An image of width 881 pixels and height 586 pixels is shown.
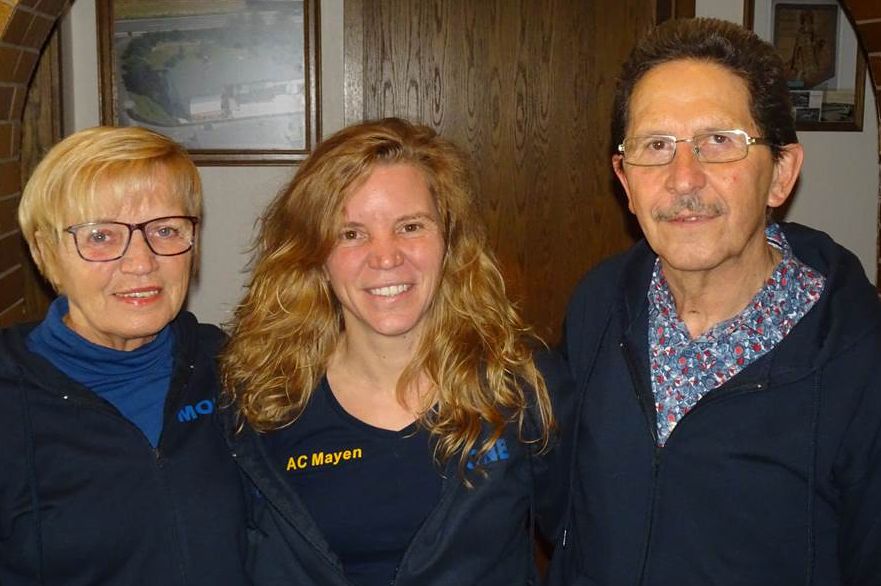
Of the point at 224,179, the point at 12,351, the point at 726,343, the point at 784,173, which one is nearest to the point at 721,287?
the point at 726,343

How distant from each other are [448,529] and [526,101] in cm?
245

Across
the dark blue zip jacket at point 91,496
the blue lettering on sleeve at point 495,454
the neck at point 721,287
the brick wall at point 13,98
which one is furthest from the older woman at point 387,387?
the brick wall at point 13,98

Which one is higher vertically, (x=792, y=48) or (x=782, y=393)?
(x=792, y=48)

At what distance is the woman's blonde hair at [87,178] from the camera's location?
1.84 metres

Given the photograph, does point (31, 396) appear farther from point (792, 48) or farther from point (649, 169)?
point (792, 48)

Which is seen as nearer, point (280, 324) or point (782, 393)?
point (782, 393)

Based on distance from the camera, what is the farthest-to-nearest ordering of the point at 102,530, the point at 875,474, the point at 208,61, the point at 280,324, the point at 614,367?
1. the point at 208,61
2. the point at 280,324
3. the point at 614,367
4. the point at 102,530
5. the point at 875,474

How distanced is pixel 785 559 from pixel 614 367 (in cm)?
47

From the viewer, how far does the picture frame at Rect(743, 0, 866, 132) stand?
13.2 ft

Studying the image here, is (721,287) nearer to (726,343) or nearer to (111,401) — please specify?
(726,343)

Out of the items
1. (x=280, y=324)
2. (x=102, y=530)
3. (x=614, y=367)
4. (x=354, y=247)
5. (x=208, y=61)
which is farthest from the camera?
(x=208, y=61)

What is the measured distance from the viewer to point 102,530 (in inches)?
70.0

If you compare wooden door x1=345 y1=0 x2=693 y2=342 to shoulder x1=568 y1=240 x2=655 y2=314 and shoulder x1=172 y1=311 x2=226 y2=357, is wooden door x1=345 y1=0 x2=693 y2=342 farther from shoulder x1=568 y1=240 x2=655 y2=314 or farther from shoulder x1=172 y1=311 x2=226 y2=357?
shoulder x1=172 y1=311 x2=226 y2=357

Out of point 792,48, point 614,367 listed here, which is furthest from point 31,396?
point 792,48
